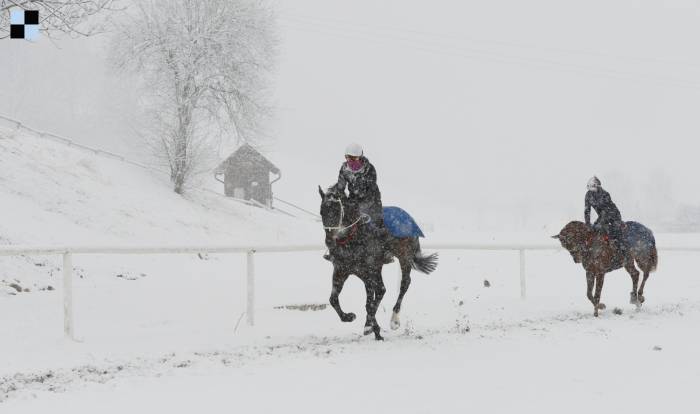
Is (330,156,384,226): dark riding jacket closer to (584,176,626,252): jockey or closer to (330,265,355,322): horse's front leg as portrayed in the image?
(330,265,355,322): horse's front leg

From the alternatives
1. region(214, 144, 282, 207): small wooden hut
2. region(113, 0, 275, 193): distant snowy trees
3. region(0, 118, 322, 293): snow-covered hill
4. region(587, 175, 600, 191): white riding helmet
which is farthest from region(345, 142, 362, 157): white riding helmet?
region(214, 144, 282, 207): small wooden hut

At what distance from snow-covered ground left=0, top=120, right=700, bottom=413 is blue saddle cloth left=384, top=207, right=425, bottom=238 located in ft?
4.01

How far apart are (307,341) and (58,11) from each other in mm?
6382

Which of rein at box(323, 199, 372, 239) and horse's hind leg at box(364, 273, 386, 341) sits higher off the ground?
rein at box(323, 199, 372, 239)

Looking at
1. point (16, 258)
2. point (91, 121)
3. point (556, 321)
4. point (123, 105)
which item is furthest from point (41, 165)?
point (91, 121)

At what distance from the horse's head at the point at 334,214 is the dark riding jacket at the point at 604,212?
15.0 ft

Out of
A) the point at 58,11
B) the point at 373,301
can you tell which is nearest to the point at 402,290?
the point at 373,301

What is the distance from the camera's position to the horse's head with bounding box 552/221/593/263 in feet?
32.7

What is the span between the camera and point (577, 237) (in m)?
10.0

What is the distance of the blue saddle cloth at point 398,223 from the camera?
797 cm

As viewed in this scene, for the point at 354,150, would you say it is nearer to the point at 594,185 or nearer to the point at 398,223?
the point at 398,223

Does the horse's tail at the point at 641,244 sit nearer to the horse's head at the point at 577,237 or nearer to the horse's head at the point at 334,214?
the horse's head at the point at 577,237

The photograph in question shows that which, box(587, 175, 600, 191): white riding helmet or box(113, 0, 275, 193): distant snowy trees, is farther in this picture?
box(113, 0, 275, 193): distant snowy trees

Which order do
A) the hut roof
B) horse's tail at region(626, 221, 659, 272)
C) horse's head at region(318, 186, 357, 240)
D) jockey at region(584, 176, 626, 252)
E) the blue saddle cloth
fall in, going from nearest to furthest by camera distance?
horse's head at region(318, 186, 357, 240), the blue saddle cloth, jockey at region(584, 176, 626, 252), horse's tail at region(626, 221, 659, 272), the hut roof
